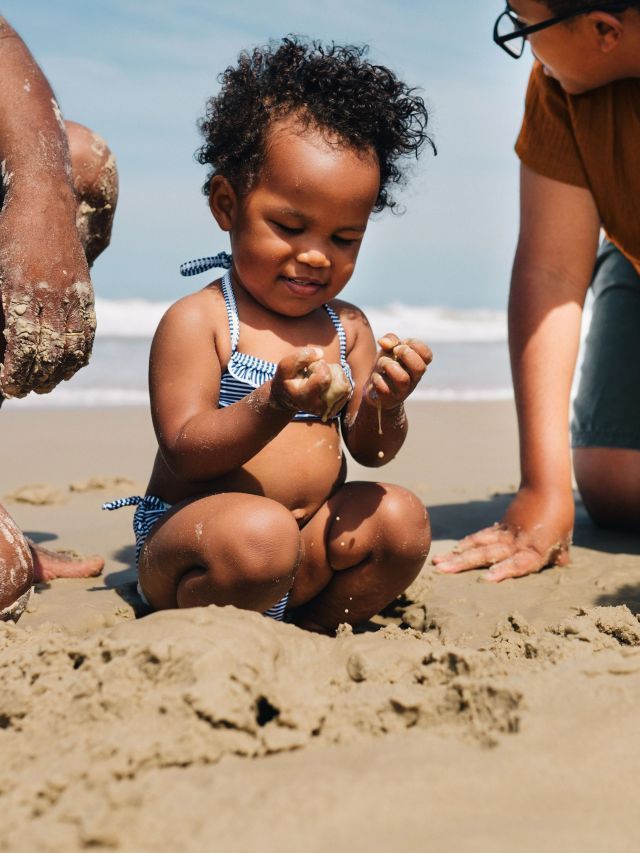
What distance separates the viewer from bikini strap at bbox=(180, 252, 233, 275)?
2.48m

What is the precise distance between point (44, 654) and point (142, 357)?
7942mm

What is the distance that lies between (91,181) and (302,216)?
784mm

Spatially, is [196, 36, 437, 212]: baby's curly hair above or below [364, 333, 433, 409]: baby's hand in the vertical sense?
above

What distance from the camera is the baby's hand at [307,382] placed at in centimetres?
188

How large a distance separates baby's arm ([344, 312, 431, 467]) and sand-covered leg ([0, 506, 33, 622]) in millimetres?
819

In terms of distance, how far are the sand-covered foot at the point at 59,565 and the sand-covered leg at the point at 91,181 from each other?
91cm

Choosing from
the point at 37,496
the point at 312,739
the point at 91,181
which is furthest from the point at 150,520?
the point at 37,496

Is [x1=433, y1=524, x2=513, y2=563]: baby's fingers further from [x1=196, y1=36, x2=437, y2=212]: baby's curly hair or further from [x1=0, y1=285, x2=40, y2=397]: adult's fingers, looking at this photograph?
[x1=0, y1=285, x2=40, y2=397]: adult's fingers

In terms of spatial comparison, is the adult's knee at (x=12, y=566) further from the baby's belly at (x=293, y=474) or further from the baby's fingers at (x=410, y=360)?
the baby's fingers at (x=410, y=360)

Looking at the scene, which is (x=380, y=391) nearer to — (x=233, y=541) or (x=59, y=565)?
(x=233, y=541)

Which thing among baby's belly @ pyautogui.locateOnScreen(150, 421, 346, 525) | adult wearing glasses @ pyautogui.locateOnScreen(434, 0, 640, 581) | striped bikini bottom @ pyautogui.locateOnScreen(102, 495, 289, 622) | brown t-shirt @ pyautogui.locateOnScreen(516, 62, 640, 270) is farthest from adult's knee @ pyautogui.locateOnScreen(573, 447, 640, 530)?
striped bikini bottom @ pyautogui.locateOnScreen(102, 495, 289, 622)

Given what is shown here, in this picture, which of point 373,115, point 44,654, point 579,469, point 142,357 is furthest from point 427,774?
point 142,357

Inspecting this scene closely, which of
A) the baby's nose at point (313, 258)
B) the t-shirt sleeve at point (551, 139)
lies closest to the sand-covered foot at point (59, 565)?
the baby's nose at point (313, 258)

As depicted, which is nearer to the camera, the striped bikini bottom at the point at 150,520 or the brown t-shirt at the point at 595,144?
the striped bikini bottom at the point at 150,520
